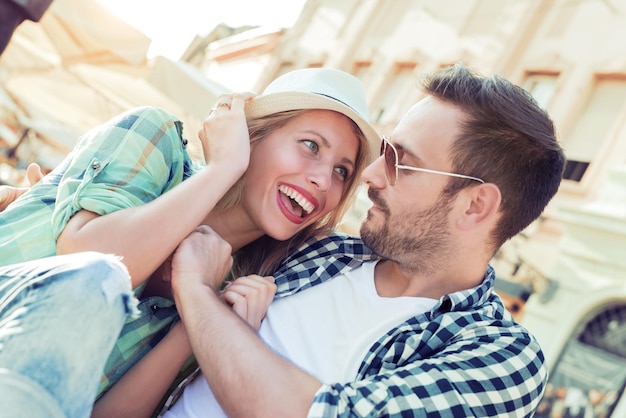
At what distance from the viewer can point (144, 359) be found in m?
2.03

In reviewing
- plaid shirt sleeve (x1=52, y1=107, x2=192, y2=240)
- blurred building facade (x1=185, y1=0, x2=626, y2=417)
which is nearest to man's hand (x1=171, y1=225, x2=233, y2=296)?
plaid shirt sleeve (x1=52, y1=107, x2=192, y2=240)

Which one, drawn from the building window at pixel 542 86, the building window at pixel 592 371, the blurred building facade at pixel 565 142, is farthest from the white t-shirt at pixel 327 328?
the building window at pixel 542 86

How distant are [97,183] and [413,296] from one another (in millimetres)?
1251

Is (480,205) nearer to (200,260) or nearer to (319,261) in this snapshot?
(319,261)

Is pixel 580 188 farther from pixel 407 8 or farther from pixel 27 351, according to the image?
pixel 27 351

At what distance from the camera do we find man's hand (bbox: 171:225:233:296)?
1.89 meters

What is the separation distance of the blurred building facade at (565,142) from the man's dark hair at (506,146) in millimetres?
4144

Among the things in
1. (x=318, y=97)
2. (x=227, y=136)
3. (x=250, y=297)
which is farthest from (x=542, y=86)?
(x=250, y=297)

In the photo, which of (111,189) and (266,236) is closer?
(111,189)

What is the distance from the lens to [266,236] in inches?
109

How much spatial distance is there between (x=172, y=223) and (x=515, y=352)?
1.21 meters

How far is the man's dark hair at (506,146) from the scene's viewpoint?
2.32 meters

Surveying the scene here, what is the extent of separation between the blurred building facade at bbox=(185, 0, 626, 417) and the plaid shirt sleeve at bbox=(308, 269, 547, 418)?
15.2 feet

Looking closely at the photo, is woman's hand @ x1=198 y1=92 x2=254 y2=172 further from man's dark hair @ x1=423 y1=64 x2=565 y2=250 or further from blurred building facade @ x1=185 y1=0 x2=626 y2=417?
blurred building facade @ x1=185 y1=0 x2=626 y2=417
